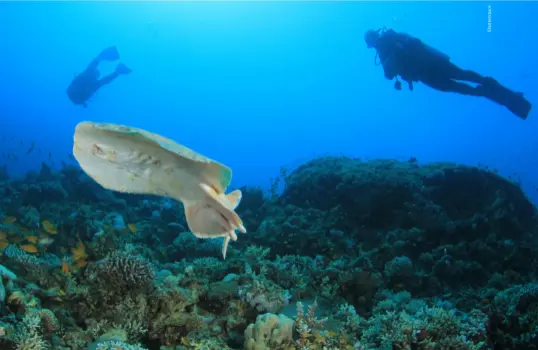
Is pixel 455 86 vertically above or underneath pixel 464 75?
underneath

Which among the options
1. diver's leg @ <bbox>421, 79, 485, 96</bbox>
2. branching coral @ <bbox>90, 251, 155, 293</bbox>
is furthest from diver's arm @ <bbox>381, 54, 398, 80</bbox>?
branching coral @ <bbox>90, 251, 155, 293</bbox>

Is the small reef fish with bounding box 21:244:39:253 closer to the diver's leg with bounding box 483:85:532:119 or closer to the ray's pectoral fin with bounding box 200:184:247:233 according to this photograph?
the ray's pectoral fin with bounding box 200:184:247:233

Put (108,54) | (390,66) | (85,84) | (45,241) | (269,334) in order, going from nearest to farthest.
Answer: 1. (269,334)
2. (45,241)
3. (390,66)
4. (85,84)
5. (108,54)

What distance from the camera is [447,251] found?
10.1 m

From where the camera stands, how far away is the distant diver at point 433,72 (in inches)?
643

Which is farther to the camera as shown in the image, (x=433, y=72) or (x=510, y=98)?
(x=510, y=98)

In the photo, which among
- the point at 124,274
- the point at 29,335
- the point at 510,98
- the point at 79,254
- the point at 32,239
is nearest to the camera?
the point at 29,335

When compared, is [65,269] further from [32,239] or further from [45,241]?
[45,241]

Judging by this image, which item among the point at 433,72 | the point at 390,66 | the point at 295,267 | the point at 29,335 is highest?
the point at 390,66

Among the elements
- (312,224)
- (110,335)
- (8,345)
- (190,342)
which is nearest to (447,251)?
(312,224)

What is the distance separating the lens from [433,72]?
54.4 ft

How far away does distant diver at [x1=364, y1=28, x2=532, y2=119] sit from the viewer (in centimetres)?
1633

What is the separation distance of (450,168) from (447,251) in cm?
479

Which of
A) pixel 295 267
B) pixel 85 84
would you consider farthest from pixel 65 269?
pixel 85 84
